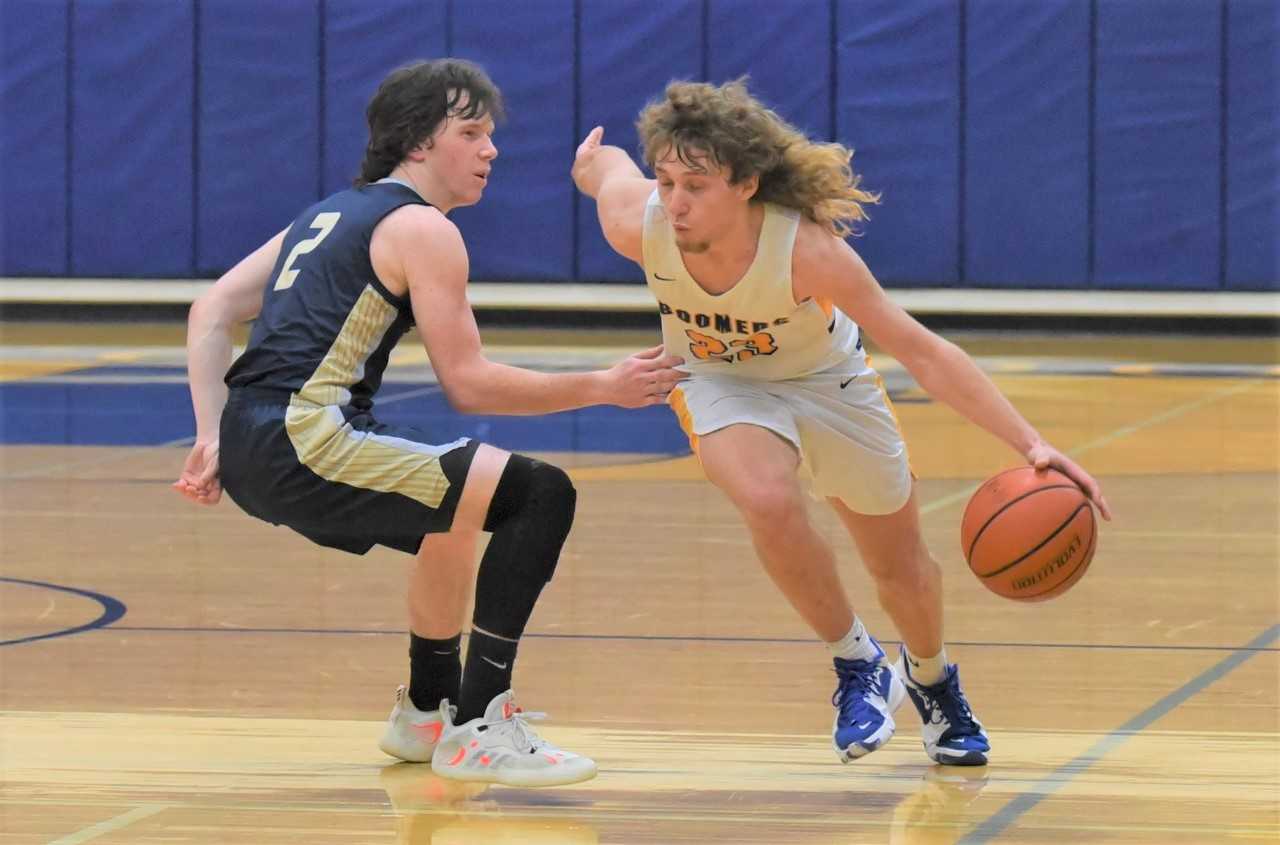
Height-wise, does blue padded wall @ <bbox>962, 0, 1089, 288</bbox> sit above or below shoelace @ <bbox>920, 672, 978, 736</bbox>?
above

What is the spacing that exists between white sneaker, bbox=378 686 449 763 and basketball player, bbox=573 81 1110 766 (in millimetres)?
688

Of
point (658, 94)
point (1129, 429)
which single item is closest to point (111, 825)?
point (1129, 429)

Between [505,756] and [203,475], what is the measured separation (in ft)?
2.36

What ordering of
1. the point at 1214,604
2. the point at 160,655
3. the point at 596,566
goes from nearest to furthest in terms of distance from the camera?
the point at 160,655
the point at 1214,604
the point at 596,566

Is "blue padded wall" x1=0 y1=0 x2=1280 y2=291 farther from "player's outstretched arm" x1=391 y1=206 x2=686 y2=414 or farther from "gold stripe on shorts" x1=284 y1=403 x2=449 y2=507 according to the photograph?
"gold stripe on shorts" x1=284 y1=403 x2=449 y2=507

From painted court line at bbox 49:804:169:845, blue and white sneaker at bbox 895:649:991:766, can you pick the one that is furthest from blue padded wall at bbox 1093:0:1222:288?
painted court line at bbox 49:804:169:845

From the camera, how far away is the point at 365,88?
14977mm

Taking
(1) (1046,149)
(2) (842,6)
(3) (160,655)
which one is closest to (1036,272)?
(1) (1046,149)

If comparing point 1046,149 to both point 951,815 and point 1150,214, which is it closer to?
point 1150,214

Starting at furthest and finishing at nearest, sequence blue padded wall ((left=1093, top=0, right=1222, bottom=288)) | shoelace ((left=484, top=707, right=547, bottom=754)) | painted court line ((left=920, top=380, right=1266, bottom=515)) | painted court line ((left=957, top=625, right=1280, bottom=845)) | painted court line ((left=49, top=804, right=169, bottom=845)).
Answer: blue padded wall ((left=1093, top=0, right=1222, bottom=288)) < painted court line ((left=920, top=380, right=1266, bottom=515)) < shoelace ((left=484, top=707, right=547, bottom=754)) < painted court line ((left=957, top=625, right=1280, bottom=845)) < painted court line ((left=49, top=804, right=169, bottom=845))

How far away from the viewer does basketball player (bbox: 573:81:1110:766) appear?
3.84 meters

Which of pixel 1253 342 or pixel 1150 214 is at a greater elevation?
pixel 1150 214

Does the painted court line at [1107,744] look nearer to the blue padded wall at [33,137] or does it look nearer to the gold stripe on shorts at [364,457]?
the gold stripe on shorts at [364,457]

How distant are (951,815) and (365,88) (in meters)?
12.1
